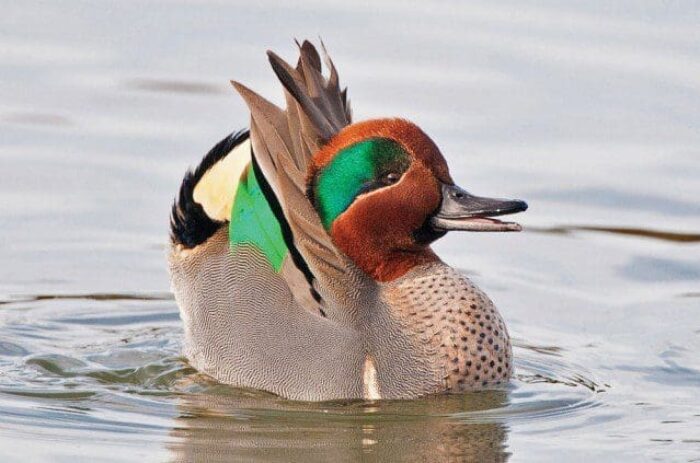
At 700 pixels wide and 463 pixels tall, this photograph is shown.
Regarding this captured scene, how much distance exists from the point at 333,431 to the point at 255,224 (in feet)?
3.97

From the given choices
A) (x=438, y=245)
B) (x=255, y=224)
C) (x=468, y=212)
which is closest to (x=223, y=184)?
(x=255, y=224)

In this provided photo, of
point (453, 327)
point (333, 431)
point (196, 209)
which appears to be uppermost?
point (196, 209)

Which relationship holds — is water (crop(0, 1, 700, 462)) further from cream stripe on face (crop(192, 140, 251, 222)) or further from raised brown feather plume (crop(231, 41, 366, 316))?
cream stripe on face (crop(192, 140, 251, 222))

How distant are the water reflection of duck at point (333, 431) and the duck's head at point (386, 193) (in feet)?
2.52

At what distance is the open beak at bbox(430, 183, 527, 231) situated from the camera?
25.5 feet

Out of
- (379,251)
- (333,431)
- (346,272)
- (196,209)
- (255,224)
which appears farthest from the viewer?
(196,209)

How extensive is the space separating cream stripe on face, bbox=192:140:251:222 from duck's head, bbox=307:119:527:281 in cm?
54

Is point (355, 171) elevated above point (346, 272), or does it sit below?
above

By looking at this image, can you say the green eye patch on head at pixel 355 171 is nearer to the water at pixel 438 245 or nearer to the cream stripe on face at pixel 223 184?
the cream stripe on face at pixel 223 184

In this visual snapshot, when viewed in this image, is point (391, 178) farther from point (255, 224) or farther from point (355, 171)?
point (255, 224)

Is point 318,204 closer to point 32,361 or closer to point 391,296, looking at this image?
point 391,296

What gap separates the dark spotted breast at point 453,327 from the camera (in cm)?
794

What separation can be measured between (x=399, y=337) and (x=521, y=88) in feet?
15.1

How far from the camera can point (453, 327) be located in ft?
26.2
